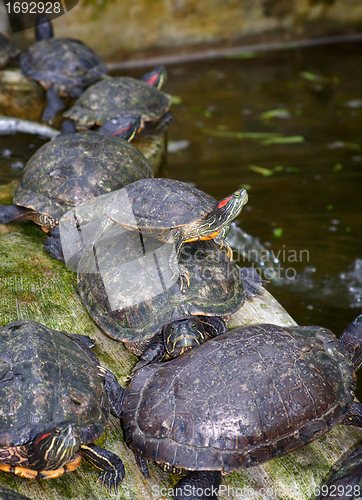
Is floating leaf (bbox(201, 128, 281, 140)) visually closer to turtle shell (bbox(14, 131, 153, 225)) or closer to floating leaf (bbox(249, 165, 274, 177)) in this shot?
floating leaf (bbox(249, 165, 274, 177))

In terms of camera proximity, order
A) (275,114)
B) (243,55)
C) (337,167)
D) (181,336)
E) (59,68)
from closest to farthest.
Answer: (181,336) < (59,68) < (337,167) < (275,114) < (243,55)

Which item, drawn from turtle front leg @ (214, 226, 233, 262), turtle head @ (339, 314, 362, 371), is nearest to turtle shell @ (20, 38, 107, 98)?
turtle front leg @ (214, 226, 233, 262)

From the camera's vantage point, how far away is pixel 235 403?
93.2 inches

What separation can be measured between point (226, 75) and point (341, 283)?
6352mm

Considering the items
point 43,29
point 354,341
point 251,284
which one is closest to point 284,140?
point 43,29

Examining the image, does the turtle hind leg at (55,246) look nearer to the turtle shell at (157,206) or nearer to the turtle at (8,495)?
the turtle shell at (157,206)

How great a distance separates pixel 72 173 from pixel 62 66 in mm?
2624

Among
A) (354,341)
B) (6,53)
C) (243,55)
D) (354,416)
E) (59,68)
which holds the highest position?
(6,53)

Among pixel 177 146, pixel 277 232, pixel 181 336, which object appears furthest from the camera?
pixel 177 146

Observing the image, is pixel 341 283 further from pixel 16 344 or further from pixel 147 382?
pixel 16 344

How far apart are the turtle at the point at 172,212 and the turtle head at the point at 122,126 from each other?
1416mm

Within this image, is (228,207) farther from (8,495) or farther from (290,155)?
(290,155)

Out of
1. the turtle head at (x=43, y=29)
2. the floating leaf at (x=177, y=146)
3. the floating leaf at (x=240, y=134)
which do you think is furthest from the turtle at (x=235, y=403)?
the turtle head at (x=43, y=29)

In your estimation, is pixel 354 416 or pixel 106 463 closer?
pixel 106 463
